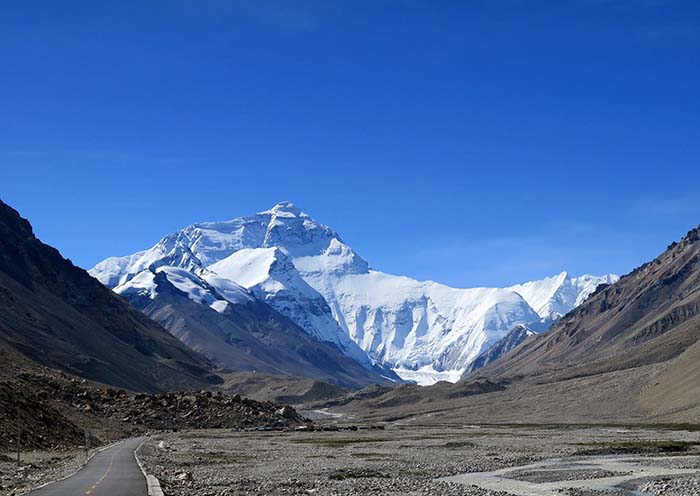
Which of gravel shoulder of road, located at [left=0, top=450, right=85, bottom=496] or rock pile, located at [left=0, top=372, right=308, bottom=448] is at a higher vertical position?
rock pile, located at [left=0, top=372, right=308, bottom=448]

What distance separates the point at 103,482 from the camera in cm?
4581

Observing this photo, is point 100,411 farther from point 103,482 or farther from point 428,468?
point 103,482

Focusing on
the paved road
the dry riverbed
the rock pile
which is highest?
the rock pile

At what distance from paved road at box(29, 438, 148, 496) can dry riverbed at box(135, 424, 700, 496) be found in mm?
1772

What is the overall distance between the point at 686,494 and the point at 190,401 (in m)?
121

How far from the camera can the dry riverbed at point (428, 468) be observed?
5494cm

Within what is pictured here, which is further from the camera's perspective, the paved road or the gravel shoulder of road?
the gravel shoulder of road

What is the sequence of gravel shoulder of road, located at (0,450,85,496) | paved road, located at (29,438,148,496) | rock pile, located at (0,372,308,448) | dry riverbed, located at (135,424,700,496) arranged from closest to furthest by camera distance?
paved road, located at (29,438,148,496) → gravel shoulder of road, located at (0,450,85,496) → dry riverbed, located at (135,424,700,496) → rock pile, located at (0,372,308,448)

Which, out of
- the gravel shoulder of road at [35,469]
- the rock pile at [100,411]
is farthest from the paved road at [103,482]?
the rock pile at [100,411]

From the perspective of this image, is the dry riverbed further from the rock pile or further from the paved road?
the rock pile

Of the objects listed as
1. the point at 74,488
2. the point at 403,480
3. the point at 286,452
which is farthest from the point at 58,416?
the point at 74,488

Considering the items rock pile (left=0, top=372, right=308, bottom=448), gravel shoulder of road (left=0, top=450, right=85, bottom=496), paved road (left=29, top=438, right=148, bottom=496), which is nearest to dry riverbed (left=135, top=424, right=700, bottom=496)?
paved road (left=29, top=438, right=148, bottom=496)

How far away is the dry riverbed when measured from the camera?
180 ft

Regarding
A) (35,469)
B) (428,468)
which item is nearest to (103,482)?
(35,469)
